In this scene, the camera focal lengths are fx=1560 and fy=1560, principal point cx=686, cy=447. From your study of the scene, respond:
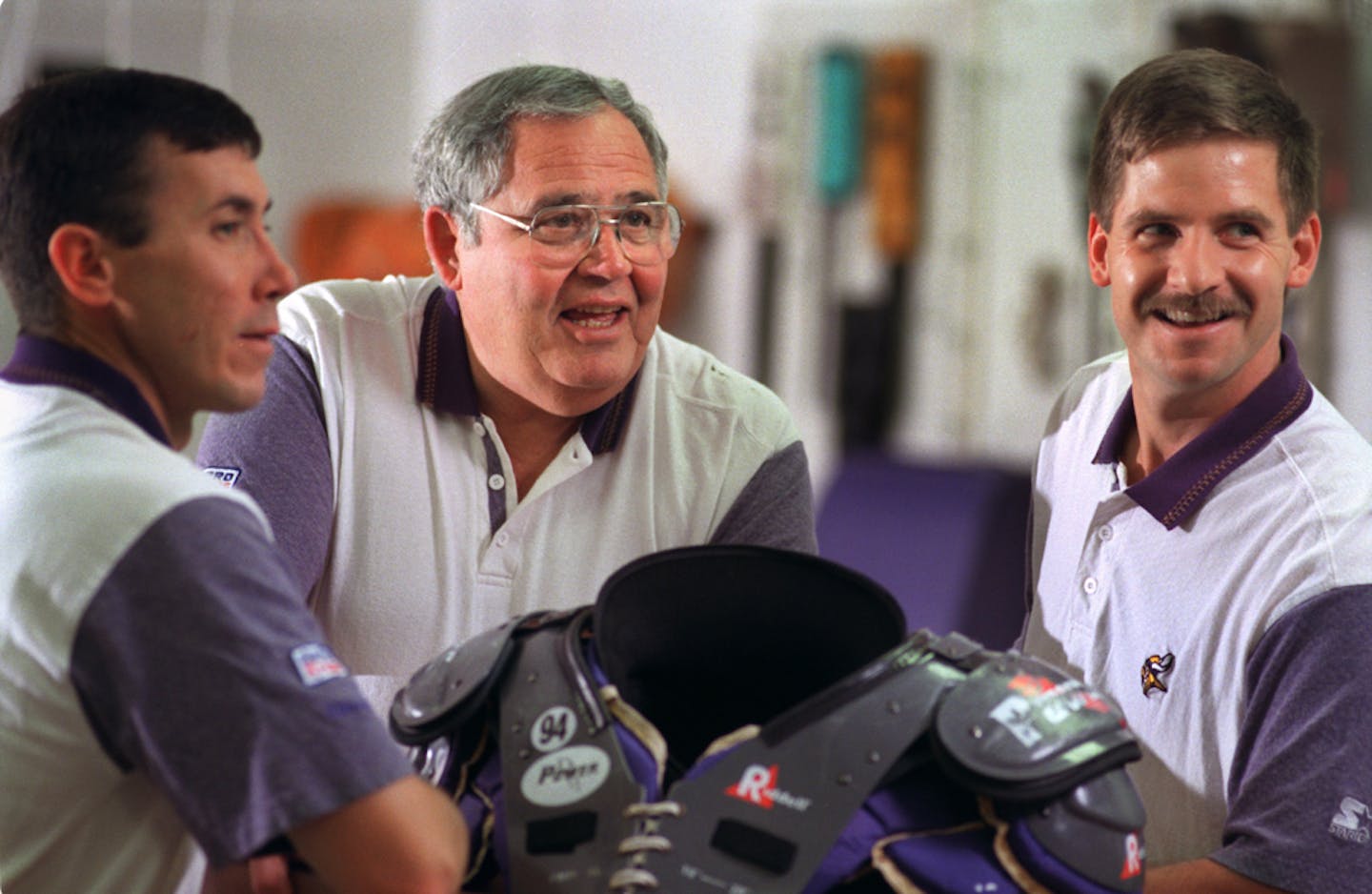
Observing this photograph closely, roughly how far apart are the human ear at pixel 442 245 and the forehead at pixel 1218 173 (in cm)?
80

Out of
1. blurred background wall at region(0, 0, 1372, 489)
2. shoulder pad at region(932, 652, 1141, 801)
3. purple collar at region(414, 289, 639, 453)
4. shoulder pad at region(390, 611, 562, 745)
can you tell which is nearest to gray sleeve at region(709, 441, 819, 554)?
purple collar at region(414, 289, 639, 453)

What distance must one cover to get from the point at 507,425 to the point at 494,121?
1.14 feet

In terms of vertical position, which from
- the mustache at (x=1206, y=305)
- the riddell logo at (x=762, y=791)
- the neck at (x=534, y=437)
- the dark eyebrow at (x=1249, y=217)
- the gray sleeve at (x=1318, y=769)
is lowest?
the gray sleeve at (x=1318, y=769)

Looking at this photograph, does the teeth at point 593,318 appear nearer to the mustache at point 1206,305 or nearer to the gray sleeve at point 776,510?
A: the gray sleeve at point 776,510

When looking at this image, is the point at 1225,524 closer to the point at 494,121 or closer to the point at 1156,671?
the point at 1156,671

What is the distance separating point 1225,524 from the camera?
61.1 inches

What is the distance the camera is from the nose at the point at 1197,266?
5.05 feet

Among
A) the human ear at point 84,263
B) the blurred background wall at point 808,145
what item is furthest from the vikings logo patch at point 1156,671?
the blurred background wall at point 808,145

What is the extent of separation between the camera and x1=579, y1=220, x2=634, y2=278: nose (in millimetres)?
1718

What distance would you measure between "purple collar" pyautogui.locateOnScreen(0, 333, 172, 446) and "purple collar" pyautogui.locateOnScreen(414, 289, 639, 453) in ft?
1.99

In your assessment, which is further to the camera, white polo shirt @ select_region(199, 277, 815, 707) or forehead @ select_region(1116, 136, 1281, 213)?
white polo shirt @ select_region(199, 277, 815, 707)

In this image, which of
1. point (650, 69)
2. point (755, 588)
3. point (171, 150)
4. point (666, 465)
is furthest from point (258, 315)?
point (650, 69)

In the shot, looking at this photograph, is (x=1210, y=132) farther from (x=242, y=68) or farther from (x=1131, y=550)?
(x=242, y=68)

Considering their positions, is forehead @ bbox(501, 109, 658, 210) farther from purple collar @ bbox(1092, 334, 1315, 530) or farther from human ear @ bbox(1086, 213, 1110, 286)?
purple collar @ bbox(1092, 334, 1315, 530)
